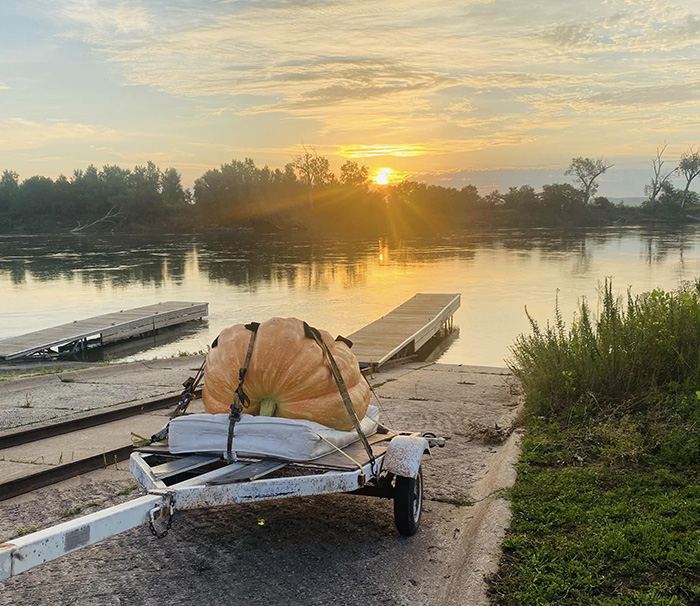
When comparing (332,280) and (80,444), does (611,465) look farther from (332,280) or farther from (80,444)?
(332,280)

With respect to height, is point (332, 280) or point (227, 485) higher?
point (227, 485)

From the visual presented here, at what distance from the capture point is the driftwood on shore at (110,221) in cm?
11206

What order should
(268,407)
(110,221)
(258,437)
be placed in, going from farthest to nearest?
(110,221)
(268,407)
(258,437)

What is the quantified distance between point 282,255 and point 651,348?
56930 mm

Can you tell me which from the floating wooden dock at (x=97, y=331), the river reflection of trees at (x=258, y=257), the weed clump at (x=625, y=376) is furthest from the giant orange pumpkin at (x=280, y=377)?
the river reflection of trees at (x=258, y=257)

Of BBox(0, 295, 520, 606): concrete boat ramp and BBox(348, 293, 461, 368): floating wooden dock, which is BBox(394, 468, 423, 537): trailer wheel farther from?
BBox(348, 293, 461, 368): floating wooden dock

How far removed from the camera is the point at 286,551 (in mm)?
4887

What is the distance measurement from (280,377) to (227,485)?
1.06m

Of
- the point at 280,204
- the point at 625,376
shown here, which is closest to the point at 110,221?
the point at 280,204

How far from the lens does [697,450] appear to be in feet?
19.9

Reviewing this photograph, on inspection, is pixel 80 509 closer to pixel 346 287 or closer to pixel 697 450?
pixel 697 450

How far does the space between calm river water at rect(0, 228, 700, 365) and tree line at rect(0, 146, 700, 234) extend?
42779 millimetres

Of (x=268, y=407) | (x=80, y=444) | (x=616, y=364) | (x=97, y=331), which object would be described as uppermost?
(x=268, y=407)

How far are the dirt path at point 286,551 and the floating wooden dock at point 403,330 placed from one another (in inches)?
359
